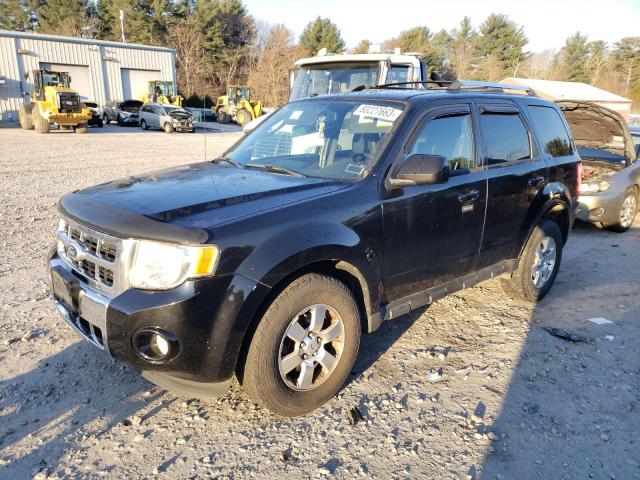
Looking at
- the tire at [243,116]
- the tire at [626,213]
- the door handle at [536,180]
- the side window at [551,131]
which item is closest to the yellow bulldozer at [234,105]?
the tire at [243,116]

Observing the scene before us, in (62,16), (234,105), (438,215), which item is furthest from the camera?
(62,16)

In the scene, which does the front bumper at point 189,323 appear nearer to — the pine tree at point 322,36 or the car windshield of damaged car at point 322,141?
the car windshield of damaged car at point 322,141

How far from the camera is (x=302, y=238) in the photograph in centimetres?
280

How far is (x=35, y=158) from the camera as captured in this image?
15.1m

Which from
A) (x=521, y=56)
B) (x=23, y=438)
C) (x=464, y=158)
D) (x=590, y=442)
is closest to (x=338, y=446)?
(x=590, y=442)

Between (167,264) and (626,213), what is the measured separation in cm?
809

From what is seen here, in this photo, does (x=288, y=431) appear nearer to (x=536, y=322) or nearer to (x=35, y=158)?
(x=536, y=322)

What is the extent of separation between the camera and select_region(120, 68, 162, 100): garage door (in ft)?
122

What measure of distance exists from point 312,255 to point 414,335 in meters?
1.74

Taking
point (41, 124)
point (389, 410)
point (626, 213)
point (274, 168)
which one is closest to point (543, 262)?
point (389, 410)

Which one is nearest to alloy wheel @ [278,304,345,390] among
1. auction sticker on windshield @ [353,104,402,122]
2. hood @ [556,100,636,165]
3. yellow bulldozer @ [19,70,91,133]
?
auction sticker on windshield @ [353,104,402,122]

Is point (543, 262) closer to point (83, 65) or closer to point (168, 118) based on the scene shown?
point (168, 118)

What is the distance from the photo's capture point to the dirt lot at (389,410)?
265cm

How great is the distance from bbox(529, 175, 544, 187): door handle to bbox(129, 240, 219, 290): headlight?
10.5ft
